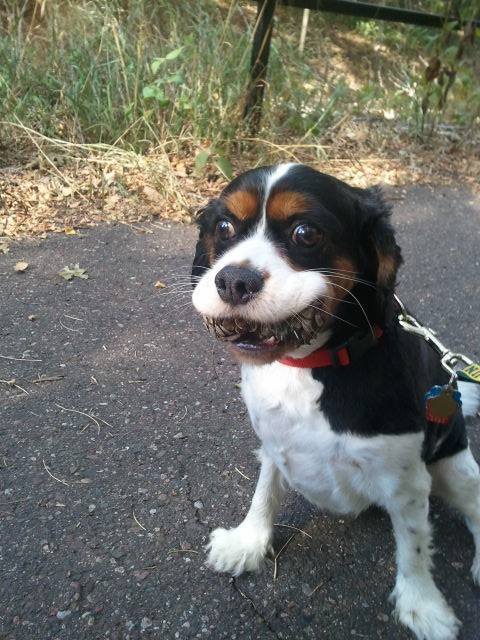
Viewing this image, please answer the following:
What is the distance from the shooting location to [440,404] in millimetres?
2105

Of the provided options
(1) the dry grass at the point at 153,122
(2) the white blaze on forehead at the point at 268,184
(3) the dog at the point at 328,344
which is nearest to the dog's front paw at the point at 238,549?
(3) the dog at the point at 328,344

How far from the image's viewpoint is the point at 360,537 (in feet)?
8.21

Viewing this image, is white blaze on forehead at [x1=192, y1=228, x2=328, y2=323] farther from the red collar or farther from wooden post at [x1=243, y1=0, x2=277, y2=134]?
wooden post at [x1=243, y1=0, x2=277, y2=134]

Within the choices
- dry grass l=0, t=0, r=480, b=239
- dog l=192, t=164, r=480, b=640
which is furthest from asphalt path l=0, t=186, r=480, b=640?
dry grass l=0, t=0, r=480, b=239

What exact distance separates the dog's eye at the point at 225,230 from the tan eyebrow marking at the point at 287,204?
18cm

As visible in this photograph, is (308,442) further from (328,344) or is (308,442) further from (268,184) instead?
(268,184)

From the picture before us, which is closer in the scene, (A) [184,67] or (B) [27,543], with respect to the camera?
(B) [27,543]

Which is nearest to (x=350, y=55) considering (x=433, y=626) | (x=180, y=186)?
(x=180, y=186)

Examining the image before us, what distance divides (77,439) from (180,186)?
9.18ft

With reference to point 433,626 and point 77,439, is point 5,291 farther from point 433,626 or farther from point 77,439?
point 433,626

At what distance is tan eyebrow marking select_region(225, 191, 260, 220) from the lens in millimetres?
1881

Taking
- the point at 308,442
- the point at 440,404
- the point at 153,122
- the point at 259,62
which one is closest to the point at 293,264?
the point at 308,442

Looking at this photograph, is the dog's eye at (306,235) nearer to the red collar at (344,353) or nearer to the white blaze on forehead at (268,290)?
the white blaze on forehead at (268,290)

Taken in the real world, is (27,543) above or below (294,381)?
below
